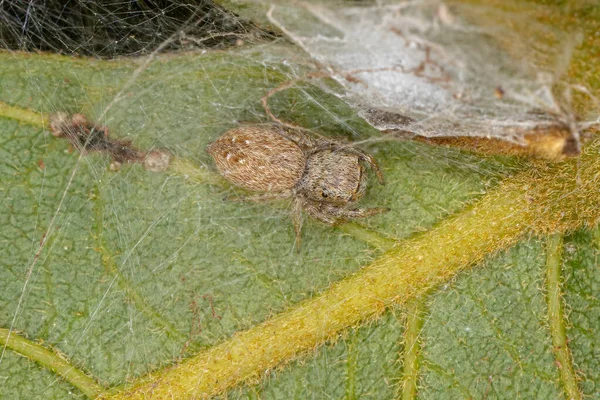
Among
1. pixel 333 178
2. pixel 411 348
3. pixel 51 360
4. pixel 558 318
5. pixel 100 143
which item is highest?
pixel 100 143

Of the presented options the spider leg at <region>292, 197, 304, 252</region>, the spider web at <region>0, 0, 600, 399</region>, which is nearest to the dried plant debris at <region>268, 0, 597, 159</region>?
the spider web at <region>0, 0, 600, 399</region>

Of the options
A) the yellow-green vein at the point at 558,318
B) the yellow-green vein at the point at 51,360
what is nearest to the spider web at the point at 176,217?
the yellow-green vein at the point at 51,360

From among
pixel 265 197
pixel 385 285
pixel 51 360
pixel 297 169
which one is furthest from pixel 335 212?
pixel 51 360

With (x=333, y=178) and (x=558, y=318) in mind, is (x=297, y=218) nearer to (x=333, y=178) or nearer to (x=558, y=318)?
(x=333, y=178)

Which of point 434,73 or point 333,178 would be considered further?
point 333,178

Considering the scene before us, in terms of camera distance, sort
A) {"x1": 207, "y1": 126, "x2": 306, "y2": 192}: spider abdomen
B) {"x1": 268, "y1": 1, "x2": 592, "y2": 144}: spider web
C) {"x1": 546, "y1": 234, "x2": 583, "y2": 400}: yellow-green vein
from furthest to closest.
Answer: {"x1": 207, "y1": 126, "x2": 306, "y2": 192}: spider abdomen → {"x1": 546, "y1": 234, "x2": 583, "y2": 400}: yellow-green vein → {"x1": 268, "y1": 1, "x2": 592, "y2": 144}: spider web

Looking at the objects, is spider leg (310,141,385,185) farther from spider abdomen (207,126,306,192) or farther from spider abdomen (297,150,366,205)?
spider abdomen (207,126,306,192)

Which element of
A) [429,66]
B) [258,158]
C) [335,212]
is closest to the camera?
[429,66]
